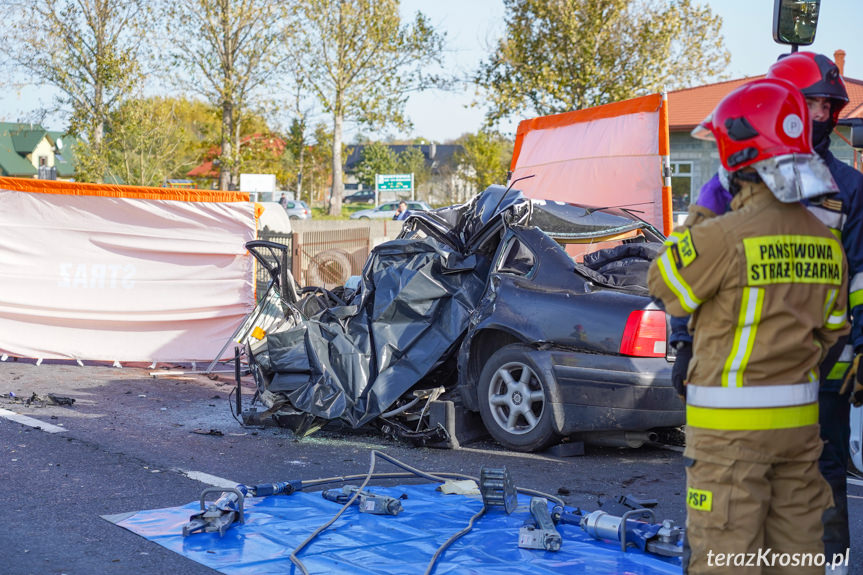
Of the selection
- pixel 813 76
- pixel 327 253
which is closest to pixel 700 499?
pixel 813 76

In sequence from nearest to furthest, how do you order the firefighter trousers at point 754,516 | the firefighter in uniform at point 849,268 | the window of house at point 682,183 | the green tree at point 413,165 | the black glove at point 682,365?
the firefighter trousers at point 754,516 → the black glove at point 682,365 → the firefighter in uniform at point 849,268 → the window of house at point 682,183 → the green tree at point 413,165

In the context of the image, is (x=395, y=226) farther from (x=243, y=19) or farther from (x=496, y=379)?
(x=496, y=379)

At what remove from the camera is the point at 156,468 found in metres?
6.05

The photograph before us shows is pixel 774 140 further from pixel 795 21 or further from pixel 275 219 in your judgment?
pixel 275 219

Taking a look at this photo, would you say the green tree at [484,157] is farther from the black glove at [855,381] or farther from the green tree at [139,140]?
the black glove at [855,381]

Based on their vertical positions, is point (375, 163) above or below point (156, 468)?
above

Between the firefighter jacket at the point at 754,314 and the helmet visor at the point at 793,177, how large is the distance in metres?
0.05

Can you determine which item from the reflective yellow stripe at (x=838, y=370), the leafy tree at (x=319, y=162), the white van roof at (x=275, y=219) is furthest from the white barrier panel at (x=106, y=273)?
the leafy tree at (x=319, y=162)

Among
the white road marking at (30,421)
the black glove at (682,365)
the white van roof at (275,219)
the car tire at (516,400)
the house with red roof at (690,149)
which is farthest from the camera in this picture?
the house with red roof at (690,149)

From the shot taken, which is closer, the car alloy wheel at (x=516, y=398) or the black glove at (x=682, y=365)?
the black glove at (x=682, y=365)

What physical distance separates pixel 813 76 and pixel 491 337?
11.5 ft

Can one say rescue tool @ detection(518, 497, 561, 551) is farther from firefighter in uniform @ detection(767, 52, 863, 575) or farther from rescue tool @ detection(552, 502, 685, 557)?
firefighter in uniform @ detection(767, 52, 863, 575)

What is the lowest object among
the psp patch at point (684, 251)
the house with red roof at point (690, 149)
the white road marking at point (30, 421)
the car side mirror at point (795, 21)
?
the white road marking at point (30, 421)

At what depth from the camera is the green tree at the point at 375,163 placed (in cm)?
8225
